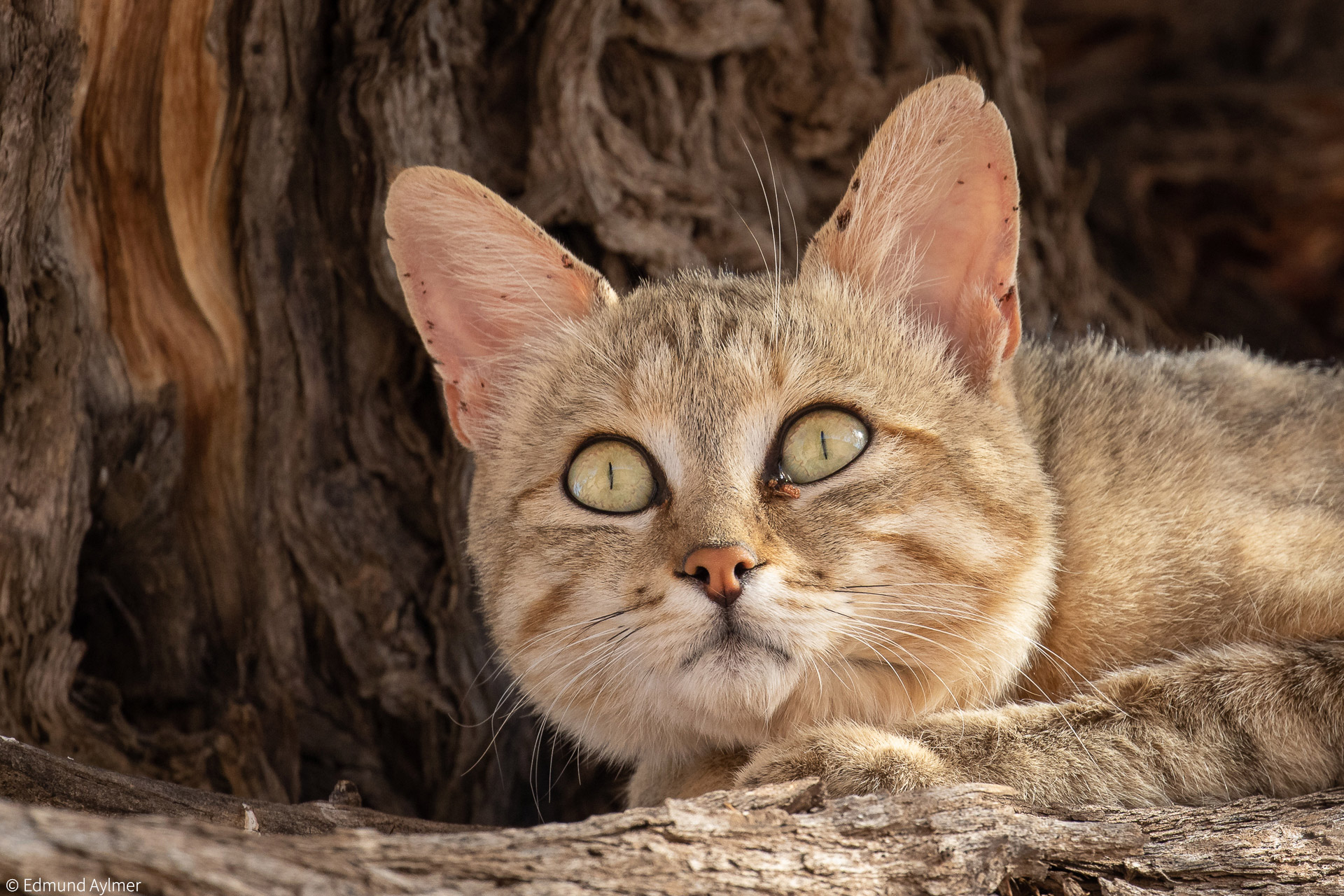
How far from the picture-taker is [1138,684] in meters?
2.29

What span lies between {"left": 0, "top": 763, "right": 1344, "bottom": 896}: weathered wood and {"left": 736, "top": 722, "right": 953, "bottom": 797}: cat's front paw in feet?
0.50

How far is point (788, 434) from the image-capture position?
8.06 ft

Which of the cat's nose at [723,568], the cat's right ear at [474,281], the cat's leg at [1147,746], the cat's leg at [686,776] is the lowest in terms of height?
→ the cat's leg at [686,776]

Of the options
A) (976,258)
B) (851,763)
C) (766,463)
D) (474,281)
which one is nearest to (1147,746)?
(851,763)

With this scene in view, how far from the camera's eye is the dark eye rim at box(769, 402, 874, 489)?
2.40 metres

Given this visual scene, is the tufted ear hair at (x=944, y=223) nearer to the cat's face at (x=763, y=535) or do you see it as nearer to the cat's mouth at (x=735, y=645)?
the cat's face at (x=763, y=535)

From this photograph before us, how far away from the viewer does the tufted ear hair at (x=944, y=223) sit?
251 centimetres

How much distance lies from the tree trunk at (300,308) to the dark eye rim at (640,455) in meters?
0.92

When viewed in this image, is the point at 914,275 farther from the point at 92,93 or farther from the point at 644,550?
the point at 92,93

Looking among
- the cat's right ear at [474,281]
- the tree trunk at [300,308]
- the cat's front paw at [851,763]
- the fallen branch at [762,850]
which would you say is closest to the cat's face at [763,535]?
the cat's front paw at [851,763]

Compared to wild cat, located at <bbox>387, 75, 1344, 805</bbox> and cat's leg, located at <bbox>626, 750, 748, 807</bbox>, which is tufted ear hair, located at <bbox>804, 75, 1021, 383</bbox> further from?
cat's leg, located at <bbox>626, 750, 748, 807</bbox>

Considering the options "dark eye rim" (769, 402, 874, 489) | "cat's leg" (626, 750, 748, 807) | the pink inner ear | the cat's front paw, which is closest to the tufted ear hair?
the pink inner ear

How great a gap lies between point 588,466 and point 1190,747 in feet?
4.62

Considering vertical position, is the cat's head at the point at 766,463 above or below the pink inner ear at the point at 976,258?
below
